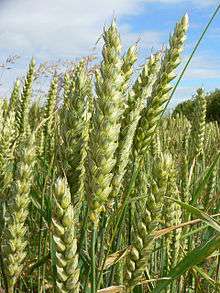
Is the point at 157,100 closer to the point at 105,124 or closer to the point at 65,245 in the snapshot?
the point at 105,124

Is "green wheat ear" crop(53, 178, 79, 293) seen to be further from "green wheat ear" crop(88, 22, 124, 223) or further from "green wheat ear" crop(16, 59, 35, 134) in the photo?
"green wheat ear" crop(16, 59, 35, 134)

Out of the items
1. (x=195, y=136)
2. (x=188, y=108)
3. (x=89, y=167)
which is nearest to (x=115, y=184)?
(x=89, y=167)

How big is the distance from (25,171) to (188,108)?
11472mm

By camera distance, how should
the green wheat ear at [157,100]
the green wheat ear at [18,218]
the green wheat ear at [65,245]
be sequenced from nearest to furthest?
the green wheat ear at [65,245]
the green wheat ear at [18,218]
the green wheat ear at [157,100]

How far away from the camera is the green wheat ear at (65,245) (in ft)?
2.67

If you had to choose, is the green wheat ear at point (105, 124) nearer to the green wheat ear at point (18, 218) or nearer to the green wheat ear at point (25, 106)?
the green wheat ear at point (18, 218)

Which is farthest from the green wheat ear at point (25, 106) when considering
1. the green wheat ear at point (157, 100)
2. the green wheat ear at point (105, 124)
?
the green wheat ear at point (105, 124)

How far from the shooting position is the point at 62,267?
83 centimetres

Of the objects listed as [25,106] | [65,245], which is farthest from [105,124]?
[25,106]

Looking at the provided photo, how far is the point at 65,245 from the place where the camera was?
819mm

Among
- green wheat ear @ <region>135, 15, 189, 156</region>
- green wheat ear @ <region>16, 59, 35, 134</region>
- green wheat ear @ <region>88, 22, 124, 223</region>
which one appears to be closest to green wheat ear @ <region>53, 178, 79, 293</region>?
green wheat ear @ <region>88, 22, 124, 223</region>

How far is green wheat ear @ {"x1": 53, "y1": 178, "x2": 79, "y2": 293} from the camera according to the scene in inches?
32.1

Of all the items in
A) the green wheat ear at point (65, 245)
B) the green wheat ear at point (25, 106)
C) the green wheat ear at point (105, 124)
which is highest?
the green wheat ear at point (25, 106)

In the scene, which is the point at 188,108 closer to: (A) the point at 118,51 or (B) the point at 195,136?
(B) the point at 195,136
